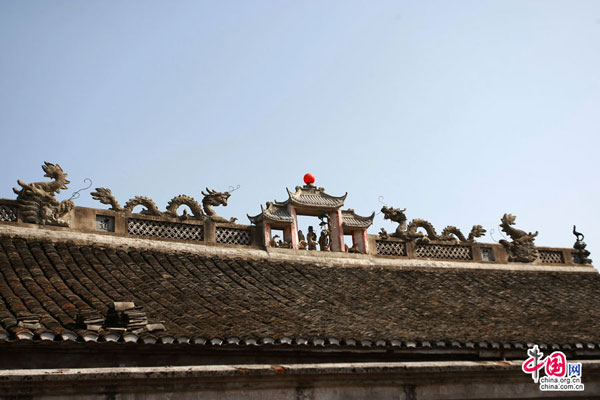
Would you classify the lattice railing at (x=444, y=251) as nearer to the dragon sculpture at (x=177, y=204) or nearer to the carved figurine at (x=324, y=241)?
the carved figurine at (x=324, y=241)

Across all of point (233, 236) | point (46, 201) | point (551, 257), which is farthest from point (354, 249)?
point (46, 201)

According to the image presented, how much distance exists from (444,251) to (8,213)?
981 cm

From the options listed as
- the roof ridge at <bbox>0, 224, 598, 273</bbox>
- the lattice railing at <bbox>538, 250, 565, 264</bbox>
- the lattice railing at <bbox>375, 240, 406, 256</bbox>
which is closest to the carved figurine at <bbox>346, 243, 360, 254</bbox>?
the roof ridge at <bbox>0, 224, 598, 273</bbox>

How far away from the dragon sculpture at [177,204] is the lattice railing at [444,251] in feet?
15.4

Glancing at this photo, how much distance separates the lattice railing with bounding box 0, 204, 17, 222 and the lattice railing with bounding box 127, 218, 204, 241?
6.76 ft

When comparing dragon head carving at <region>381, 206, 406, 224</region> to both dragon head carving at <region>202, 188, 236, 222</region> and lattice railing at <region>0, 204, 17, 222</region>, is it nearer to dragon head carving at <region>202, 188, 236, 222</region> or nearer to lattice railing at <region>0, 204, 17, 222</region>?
dragon head carving at <region>202, 188, 236, 222</region>

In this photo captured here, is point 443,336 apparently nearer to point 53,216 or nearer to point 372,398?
point 372,398

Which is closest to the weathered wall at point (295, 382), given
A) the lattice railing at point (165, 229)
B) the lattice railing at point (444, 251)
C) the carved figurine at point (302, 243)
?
the lattice railing at point (165, 229)

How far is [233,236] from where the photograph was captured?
15.4 metres

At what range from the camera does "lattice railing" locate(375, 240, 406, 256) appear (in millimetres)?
17008

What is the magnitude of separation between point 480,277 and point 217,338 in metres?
8.96

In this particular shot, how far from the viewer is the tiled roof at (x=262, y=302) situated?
32.9ft

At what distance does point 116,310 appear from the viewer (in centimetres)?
964

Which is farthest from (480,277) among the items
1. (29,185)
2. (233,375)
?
(233,375)
